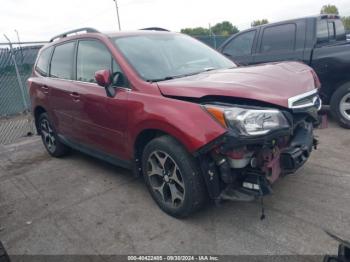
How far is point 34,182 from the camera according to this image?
15.3 ft

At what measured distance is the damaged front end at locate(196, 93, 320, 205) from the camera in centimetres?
266

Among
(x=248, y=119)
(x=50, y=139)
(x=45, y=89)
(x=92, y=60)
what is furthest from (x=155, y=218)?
(x=50, y=139)

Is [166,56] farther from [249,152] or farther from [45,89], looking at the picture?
[45,89]

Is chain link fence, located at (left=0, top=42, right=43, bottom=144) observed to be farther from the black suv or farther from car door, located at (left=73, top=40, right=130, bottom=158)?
the black suv

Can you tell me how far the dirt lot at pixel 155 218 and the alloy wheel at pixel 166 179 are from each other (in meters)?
0.20

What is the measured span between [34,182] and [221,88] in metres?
3.15

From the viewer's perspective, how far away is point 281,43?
20.6ft

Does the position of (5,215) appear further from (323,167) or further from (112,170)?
(323,167)

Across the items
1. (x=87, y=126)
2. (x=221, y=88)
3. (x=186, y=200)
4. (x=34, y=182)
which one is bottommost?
(x=34, y=182)

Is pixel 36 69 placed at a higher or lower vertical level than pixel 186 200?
higher

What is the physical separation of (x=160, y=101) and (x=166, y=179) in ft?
2.49

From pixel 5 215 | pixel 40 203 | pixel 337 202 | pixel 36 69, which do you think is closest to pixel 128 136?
pixel 40 203

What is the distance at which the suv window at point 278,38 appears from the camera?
6121 mm

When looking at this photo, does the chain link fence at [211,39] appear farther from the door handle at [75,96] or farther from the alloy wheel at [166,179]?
the alloy wheel at [166,179]
